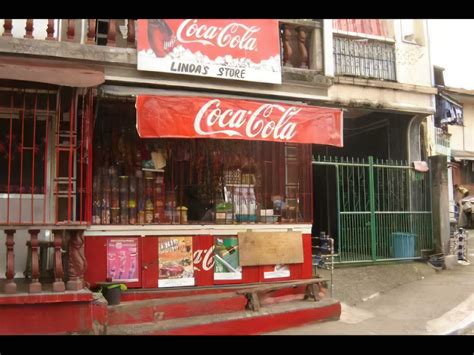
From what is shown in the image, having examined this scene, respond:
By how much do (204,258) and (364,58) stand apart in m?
5.49

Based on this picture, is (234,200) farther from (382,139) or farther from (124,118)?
(382,139)

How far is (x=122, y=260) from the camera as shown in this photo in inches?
259

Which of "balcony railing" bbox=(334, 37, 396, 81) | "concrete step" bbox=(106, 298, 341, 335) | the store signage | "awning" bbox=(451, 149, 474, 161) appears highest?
"balcony railing" bbox=(334, 37, 396, 81)

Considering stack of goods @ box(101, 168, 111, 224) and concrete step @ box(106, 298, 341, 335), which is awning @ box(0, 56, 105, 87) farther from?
concrete step @ box(106, 298, 341, 335)

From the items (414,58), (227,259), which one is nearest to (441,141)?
(414,58)

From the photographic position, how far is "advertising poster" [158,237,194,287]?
6758 mm

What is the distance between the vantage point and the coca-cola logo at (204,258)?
22.7 ft

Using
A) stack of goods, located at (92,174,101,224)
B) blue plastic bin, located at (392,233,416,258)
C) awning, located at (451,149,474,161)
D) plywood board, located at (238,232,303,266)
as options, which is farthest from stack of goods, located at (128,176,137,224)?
awning, located at (451,149,474,161)

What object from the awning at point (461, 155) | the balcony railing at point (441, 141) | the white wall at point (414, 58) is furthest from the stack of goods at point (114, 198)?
the awning at point (461, 155)

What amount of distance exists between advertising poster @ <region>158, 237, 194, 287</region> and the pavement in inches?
59.6

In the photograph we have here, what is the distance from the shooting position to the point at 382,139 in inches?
436

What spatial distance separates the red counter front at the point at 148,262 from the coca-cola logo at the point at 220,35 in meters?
2.81
